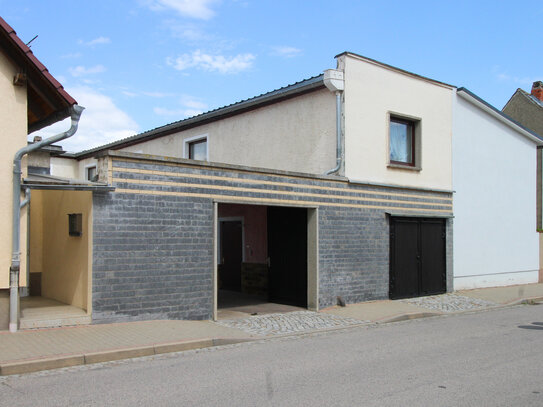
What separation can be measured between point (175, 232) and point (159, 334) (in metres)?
2.07

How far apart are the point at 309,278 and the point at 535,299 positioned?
25.1 feet

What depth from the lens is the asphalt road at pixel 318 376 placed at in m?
5.50

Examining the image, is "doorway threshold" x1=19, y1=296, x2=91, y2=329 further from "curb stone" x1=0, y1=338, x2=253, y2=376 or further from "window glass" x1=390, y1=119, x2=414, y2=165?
"window glass" x1=390, y1=119, x2=414, y2=165

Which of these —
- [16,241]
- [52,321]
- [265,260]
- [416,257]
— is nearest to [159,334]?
[52,321]

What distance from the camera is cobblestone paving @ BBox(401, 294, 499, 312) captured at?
13273 millimetres

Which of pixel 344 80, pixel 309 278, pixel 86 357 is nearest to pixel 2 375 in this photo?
pixel 86 357

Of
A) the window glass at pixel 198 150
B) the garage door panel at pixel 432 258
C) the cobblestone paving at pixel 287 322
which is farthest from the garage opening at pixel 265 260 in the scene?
the garage door panel at pixel 432 258

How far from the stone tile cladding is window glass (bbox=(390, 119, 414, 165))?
2.70 metres

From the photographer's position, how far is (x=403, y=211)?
14328mm

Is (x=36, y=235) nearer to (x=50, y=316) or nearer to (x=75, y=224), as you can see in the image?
(x=75, y=224)

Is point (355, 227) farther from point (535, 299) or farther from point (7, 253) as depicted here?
point (7, 253)

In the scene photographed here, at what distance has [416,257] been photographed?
14.6 m

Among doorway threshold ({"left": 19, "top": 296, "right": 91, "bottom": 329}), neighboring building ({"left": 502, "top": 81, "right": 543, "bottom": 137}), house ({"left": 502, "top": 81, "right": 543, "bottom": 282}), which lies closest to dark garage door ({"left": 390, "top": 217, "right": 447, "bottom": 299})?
doorway threshold ({"left": 19, "top": 296, "right": 91, "bottom": 329})

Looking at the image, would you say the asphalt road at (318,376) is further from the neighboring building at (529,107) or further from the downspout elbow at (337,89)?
Result: the neighboring building at (529,107)
